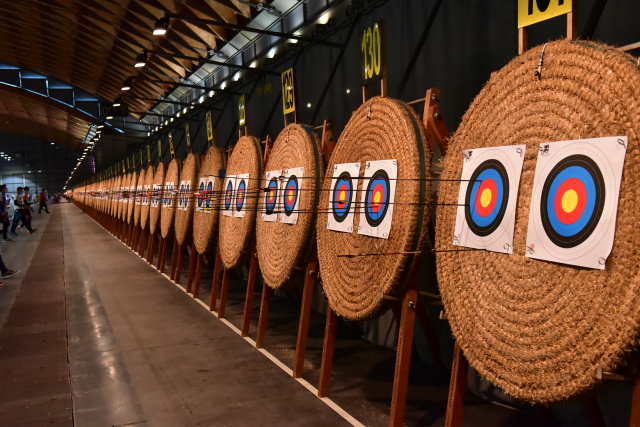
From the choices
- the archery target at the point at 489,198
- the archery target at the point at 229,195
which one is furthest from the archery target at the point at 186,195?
the archery target at the point at 489,198

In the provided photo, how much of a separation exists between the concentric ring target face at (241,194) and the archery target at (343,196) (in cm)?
140

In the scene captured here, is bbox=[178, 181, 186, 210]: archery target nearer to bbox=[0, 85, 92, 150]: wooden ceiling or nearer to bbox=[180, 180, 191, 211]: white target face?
bbox=[180, 180, 191, 211]: white target face

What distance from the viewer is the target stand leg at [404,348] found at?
87.6 inches

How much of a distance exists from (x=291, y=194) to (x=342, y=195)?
67 centimetres

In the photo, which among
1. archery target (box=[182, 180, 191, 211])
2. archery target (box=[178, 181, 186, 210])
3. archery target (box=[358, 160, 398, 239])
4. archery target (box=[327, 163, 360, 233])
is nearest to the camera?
archery target (box=[358, 160, 398, 239])

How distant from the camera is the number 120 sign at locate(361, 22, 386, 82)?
8.52 ft

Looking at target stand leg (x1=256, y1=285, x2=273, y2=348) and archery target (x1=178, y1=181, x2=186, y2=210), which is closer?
target stand leg (x1=256, y1=285, x2=273, y2=348)

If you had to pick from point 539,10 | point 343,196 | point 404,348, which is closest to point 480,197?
point 539,10

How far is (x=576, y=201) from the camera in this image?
1494 mm

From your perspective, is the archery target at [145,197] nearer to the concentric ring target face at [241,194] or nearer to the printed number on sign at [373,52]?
the concentric ring target face at [241,194]

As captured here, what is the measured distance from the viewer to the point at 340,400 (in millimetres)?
2826

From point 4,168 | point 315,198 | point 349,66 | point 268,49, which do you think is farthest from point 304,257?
point 4,168

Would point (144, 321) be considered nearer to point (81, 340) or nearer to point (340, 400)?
point (81, 340)

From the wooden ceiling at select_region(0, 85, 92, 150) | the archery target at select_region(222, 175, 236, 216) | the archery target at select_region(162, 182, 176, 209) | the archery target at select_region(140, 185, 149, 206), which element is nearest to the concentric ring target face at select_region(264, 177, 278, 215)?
the archery target at select_region(222, 175, 236, 216)
